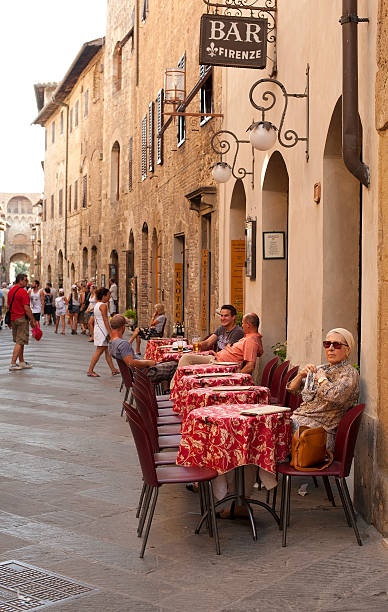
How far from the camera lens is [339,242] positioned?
7.82 metres

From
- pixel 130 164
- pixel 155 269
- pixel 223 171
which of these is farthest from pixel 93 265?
pixel 223 171

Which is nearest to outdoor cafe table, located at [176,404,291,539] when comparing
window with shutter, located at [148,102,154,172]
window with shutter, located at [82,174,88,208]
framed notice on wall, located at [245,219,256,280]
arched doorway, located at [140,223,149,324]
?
framed notice on wall, located at [245,219,256,280]

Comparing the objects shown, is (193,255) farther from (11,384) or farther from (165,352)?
(165,352)

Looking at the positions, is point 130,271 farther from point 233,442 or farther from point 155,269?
point 233,442

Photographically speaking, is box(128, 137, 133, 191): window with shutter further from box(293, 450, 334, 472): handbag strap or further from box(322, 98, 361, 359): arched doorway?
box(293, 450, 334, 472): handbag strap

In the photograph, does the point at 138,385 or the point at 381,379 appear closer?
the point at 381,379

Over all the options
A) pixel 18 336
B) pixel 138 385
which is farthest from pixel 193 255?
pixel 138 385

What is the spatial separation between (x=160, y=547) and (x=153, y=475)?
43 cm

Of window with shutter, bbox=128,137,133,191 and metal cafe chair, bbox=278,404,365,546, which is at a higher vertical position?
window with shutter, bbox=128,137,133,191

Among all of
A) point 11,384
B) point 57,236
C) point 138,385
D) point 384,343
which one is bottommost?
point 11,384

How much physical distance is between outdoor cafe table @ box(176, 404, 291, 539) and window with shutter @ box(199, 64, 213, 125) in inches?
421

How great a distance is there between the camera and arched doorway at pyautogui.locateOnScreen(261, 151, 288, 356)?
Result: 11148 millimetres

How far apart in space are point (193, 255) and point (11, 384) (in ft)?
16.6

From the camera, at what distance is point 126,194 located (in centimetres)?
2686
